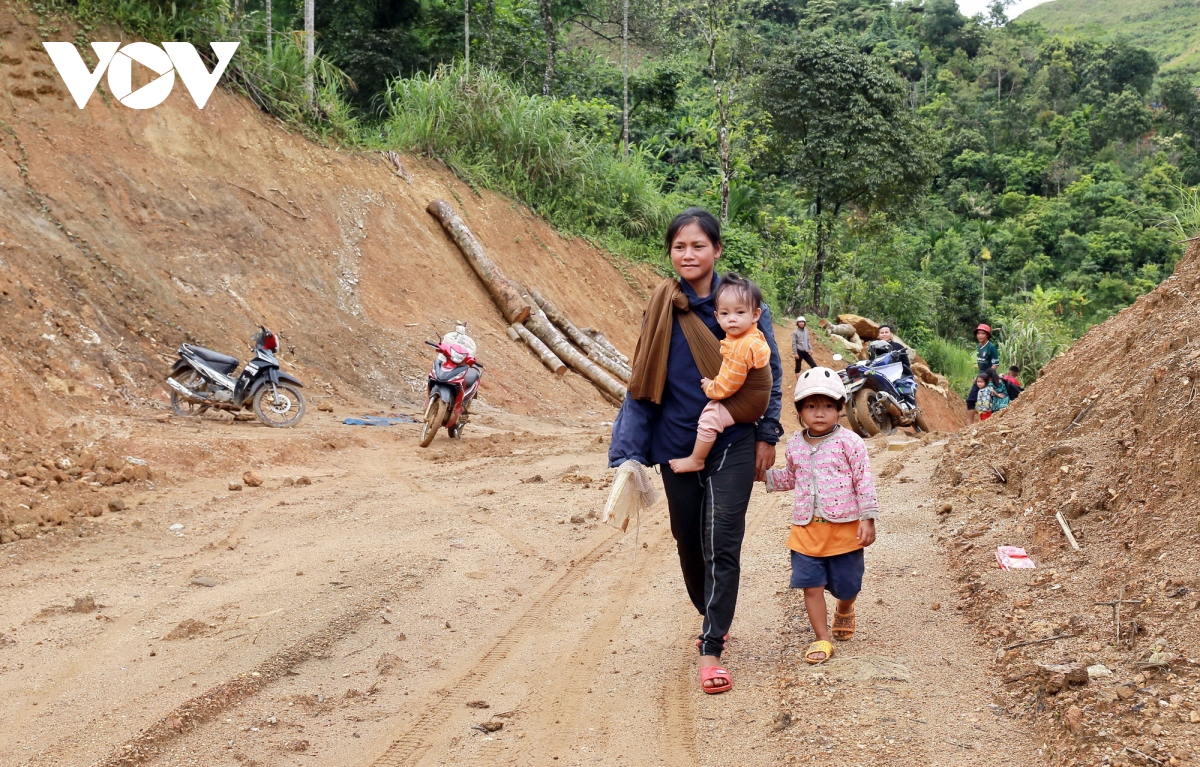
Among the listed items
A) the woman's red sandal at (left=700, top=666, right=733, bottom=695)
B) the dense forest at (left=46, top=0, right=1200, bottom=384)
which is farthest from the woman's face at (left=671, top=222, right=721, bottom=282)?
the dense forest at (left=46, top=0, right=1200, bottom=384)

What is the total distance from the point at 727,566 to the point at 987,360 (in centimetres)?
984

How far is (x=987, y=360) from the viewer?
41.8ft

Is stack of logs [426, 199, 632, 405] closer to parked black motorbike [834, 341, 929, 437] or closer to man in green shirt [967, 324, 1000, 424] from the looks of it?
parked black motorbike [834, 341, 929, 437]

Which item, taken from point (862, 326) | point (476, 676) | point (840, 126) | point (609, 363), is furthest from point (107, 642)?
point (840, 126)

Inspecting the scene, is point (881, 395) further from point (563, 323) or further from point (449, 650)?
point (449, 650)

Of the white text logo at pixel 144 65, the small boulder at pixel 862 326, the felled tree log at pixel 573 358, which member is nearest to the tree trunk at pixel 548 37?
the small boulder at pixel 862 326

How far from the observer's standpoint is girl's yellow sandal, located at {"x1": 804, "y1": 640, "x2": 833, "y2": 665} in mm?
4048

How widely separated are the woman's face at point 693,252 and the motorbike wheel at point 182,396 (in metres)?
8.26

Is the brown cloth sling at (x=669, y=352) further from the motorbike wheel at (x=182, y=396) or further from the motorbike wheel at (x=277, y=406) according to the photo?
the motorbike wheel at (x=182, y=396)

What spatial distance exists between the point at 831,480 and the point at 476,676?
66.0 inches

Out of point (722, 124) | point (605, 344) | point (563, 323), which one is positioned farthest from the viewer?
point (722, 124)

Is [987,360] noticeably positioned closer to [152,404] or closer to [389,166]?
[152,404]

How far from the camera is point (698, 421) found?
13.0 ft

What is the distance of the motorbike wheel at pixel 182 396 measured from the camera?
10.8 meters
